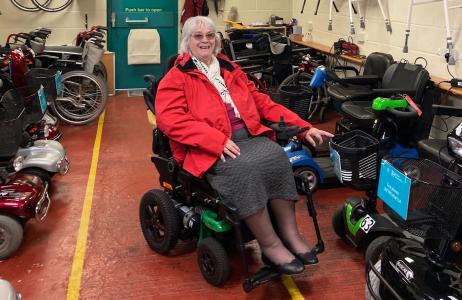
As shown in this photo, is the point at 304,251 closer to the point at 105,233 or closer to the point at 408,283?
the point at 408,283

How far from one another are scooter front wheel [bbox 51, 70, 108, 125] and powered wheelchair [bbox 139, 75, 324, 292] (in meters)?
2.52

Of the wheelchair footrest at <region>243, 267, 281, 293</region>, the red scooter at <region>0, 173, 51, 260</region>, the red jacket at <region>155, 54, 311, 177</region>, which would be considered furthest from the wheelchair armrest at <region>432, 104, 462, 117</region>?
the red scooter at <region>0, 173, 51, 260</region>

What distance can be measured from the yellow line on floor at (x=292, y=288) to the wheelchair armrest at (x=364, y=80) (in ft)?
7.55

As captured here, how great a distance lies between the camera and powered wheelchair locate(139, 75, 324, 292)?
2311 mm

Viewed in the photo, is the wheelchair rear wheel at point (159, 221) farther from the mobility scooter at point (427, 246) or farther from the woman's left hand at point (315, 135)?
the mobility scooter at point (427, 246)

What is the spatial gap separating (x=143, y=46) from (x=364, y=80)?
3801 millimetres

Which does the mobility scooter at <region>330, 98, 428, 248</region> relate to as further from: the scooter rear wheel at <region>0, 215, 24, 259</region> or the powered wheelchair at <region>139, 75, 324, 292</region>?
the scooter rear wheel at <region>0, 215, 24, 259</region>

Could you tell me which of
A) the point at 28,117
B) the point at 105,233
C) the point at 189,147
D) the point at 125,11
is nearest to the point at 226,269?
the point at 189,147

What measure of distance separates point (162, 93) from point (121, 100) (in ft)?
14.2

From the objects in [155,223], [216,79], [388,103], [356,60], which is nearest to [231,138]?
[216,79]

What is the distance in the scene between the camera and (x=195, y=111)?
8.22 ft

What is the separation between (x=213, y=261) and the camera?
7.91 ft

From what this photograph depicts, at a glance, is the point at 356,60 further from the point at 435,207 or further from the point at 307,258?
the point at 435,207

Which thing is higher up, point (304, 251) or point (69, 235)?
point (304, 251)
